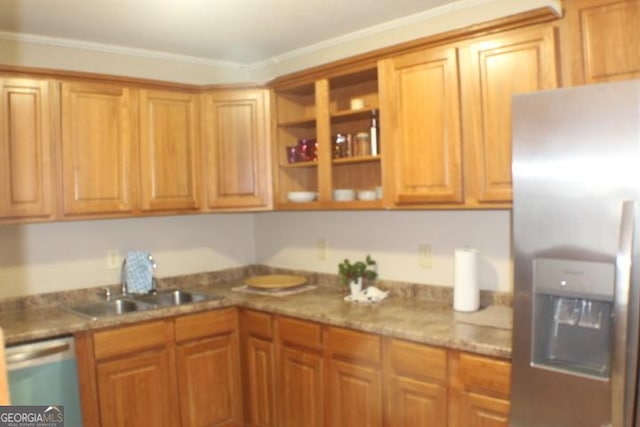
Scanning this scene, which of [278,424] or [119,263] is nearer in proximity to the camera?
[278,424]

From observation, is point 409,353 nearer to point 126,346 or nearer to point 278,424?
point 278,424

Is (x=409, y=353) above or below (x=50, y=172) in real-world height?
below

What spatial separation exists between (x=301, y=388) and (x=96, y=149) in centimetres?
175

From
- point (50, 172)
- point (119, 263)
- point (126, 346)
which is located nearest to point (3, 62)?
point (50, 172)

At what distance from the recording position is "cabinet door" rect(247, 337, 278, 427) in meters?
3.14

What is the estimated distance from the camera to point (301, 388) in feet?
9.70

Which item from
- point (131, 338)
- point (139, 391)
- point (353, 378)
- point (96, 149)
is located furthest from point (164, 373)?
point (96, 149)

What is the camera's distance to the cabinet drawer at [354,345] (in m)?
2.59

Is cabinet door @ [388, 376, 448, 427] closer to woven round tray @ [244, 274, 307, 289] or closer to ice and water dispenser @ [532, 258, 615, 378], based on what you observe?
ice and water dispenser @ [532, 258, 615, 378]

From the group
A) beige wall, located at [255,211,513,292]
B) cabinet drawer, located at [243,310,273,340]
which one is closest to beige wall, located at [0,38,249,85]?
beige wall, located at [255,211,513,292]

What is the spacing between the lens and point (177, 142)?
134 inches

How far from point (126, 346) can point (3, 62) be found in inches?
68.9

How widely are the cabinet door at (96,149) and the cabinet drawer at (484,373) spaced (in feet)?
6.76

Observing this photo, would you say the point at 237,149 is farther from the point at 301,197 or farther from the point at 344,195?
the point at 344,195
